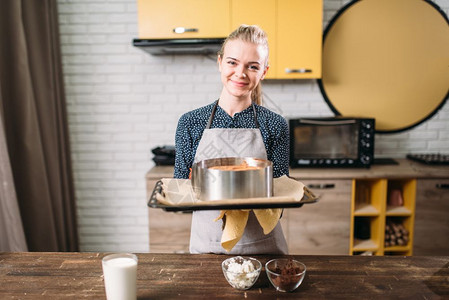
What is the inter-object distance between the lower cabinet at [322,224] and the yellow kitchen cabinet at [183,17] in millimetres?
1409

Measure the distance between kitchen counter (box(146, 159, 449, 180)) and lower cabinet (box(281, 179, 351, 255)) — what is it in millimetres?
107

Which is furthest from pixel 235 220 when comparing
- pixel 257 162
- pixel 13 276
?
pixel 13 276

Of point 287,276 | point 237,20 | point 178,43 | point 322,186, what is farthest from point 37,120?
point 287,276

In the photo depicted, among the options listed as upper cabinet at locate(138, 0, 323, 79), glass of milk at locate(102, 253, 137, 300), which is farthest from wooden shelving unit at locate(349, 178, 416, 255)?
glass of milk at locate(102, 253, 137, 300)

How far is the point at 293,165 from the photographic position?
279 centimetres

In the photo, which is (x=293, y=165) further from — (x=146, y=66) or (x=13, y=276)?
(x=13, y=276)

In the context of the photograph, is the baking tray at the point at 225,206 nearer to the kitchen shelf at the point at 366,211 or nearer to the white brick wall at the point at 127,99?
the kitchen shelf at the point at 366,211

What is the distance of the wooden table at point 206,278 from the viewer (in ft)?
3.73

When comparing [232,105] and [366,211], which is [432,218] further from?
[232,105]

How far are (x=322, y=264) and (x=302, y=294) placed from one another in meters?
0.23

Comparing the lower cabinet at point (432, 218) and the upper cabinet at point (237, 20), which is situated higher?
the upper cabinet at point (237, 20)

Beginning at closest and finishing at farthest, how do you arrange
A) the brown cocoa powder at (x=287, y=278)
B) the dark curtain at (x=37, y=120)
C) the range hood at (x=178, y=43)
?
the brown cocoa powder at (x=287, y=278)
the dark curtain at (x=37, y=120)
the range hood at (x=178, y=43)

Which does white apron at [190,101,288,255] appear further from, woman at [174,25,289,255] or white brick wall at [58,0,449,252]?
white brick wall at [58,0,449,252]

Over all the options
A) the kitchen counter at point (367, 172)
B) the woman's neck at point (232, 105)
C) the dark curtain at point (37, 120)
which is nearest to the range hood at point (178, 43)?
the dark curtain at point (37, 120)
